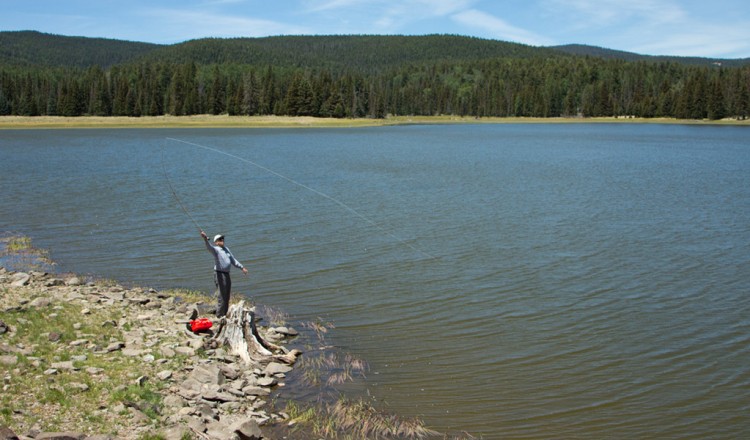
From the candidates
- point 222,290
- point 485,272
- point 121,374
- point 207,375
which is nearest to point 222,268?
point 222,290

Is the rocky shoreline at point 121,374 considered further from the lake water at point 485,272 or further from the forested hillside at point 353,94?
the forested hillside at point 353,94

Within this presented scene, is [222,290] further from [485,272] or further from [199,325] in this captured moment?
[485,272]

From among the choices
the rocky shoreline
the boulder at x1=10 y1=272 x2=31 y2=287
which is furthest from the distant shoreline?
the rocky shoreline

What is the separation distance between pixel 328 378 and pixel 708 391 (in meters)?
6.13

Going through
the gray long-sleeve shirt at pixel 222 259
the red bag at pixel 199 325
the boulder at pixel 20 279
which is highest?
the gray long-sleeve shirt at pixel 222 259

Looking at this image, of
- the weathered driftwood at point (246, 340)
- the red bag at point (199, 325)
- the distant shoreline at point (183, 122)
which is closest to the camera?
the weathered driftwood at point (246, 340)

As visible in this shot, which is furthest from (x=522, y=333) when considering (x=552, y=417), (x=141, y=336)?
(x=141, y=336)

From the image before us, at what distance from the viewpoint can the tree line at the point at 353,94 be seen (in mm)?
129875

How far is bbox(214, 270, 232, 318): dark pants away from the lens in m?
12.8

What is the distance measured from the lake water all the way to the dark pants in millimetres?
1883

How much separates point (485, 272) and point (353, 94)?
12898 centimetres

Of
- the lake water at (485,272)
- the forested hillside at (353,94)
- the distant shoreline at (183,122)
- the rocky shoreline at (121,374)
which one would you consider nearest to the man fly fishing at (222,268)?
the rocky shoreline at (121,374)

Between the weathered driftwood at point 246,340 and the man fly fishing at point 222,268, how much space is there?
1174 mm

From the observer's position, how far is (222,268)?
12688 millimetres
